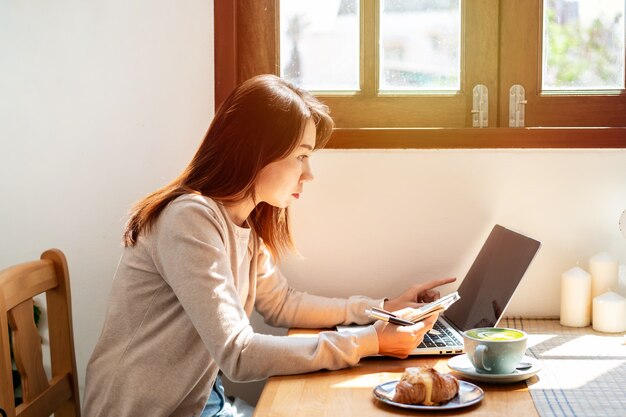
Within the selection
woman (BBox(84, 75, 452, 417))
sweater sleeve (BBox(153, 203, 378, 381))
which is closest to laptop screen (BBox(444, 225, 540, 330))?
woman (BBox(84, 75, 452, 417))

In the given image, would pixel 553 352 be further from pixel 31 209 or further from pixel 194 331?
pixel 31 209

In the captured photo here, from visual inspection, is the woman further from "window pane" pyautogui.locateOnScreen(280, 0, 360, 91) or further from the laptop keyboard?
"window pane" pyautogui.locateOnScreen(280, 0, 360, 91)

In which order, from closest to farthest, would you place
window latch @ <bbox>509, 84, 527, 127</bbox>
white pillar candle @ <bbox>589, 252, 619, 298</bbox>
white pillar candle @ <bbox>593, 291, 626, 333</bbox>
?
1. white pillar candle @ <bbox>593, 291, 626, 333</bbox>
2. white pillar candle @ <bbox>589, 252, 619, 298</bbox>
3. window latch @ <bbox>509, 84, 527, 127</bbox>

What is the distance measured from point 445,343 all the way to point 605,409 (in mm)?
387

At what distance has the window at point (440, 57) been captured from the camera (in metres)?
2.03

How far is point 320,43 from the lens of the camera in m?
2.07

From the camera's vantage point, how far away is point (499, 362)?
1.28m

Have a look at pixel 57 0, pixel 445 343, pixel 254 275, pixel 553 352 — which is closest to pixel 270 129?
pixel 254 275

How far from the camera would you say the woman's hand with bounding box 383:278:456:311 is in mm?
1807

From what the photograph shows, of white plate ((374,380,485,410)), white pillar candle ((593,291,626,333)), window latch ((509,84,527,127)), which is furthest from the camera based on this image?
window latch ((509,84,527,127))

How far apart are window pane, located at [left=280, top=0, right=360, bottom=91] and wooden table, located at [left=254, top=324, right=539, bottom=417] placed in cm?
89

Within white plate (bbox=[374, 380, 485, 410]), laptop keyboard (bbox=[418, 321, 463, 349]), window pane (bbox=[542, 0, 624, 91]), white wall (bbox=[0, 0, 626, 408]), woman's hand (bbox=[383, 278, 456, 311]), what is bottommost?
laptop keyboard (bbox=[418, 321, 463, 349])

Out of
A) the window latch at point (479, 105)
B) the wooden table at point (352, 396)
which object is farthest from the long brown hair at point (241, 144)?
the window latch at point (479, 105)

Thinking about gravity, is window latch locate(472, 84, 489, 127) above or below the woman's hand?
above
